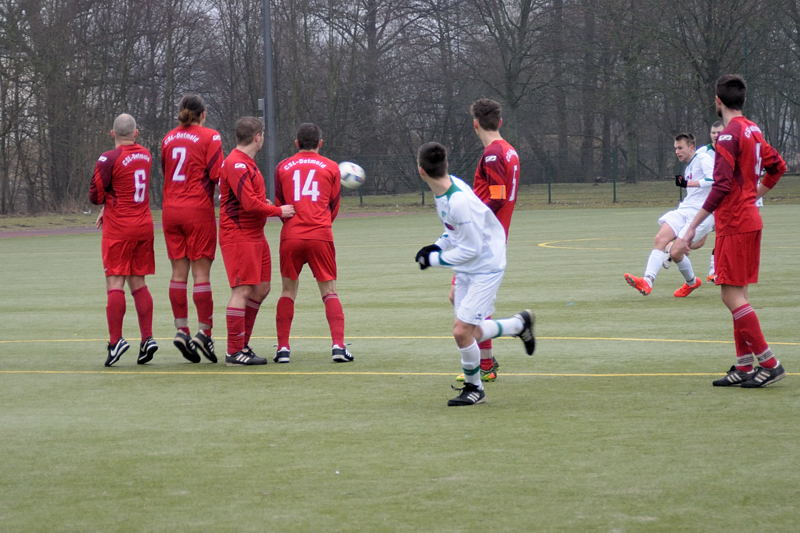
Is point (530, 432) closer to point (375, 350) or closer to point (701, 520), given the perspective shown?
point (701, 520)

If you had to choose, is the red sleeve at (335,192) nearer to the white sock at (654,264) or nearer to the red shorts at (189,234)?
the red shorts at (189,234)

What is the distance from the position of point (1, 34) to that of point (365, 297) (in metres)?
28.4

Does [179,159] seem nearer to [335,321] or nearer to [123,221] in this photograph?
[123,221]

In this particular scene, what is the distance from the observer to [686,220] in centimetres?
1399

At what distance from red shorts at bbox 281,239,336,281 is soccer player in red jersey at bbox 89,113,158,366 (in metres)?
1.21

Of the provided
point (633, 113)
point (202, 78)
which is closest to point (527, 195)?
point (633, 113)

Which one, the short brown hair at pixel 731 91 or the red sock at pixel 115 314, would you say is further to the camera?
the red sock at pixel 115 314

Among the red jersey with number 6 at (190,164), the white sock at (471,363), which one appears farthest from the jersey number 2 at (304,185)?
the white sock at (471,363)

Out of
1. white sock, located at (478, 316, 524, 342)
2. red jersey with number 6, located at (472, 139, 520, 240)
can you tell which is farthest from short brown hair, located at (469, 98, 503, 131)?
white sock, located at (478, 316, 524, 342)

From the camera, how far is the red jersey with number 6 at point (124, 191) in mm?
9414

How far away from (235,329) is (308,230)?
1.00 m

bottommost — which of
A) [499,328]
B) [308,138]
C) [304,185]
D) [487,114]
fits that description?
[499,328]

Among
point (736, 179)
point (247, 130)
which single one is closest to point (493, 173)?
point (736, 179)

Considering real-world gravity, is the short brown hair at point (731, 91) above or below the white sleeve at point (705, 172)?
above
